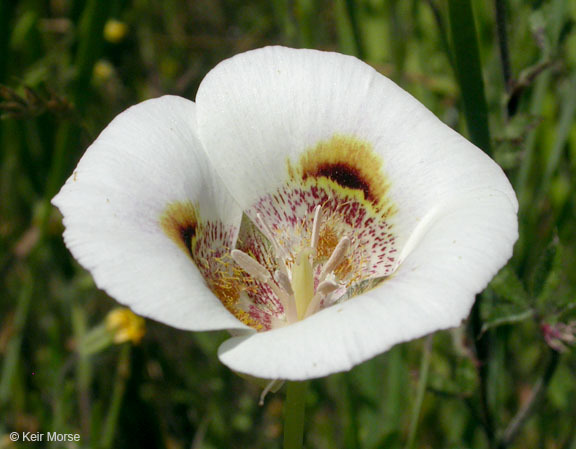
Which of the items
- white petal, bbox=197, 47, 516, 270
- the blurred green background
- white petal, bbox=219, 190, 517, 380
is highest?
white petal, bbox=197, 47, 516, 270

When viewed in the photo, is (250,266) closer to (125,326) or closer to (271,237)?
(271,237)

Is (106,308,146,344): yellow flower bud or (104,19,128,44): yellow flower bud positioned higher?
(104,19,128,44): yellow flower bud

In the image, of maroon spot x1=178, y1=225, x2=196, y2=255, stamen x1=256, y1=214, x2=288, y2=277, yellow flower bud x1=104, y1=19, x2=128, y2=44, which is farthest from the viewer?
yellow flower bud x1=104, y1=19, x2=128, y2=44

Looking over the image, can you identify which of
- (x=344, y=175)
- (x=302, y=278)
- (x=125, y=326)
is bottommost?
(x=125, y=326)

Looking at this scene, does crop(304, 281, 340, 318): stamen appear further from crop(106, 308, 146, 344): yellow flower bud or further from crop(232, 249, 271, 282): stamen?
crop(106, 308, 146, 344): yellow flower bud

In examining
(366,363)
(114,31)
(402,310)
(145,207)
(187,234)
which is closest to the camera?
(402,310)

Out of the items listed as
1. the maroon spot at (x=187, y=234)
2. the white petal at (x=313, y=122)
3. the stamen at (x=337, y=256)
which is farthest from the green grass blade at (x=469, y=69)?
the maroon spot at (x=187, y=234)

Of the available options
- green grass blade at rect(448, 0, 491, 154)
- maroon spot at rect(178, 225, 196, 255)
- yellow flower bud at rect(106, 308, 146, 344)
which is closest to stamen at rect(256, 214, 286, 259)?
maroon spot at rect(178, 225, 196, 255)

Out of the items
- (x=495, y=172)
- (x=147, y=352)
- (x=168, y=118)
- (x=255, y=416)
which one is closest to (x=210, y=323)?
(x=168, y=118)

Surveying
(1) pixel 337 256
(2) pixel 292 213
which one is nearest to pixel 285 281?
(1) pixel 337 256
